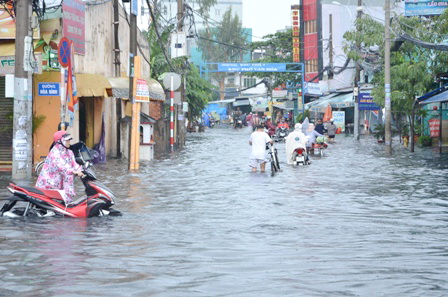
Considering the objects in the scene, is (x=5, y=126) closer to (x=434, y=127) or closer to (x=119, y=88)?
(x=119, y=88)

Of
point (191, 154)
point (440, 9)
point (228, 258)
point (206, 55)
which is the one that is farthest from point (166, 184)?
point (206, 55)

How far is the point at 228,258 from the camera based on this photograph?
31.4 feet

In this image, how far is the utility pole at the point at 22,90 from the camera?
64.6 ft

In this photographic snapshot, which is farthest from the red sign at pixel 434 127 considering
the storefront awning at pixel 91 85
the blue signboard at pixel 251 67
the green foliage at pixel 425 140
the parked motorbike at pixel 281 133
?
the blue signboard at pixel 251 67

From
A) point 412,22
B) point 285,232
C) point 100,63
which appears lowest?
point 285,232

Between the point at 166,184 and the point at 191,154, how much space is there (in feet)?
48.0

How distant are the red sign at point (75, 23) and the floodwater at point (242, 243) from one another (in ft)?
19.6

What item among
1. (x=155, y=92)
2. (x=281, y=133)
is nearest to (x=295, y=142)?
(x=155, y=92)

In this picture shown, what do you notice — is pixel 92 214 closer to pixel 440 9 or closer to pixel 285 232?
pixel 285 232

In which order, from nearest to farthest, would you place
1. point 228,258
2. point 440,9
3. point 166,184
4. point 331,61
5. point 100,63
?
point 228,258 < point 166,184 < point 100,63 < point 440,9 < point 331,61

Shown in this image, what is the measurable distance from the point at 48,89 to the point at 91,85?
14.5 ft

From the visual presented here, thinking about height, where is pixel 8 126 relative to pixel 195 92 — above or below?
below

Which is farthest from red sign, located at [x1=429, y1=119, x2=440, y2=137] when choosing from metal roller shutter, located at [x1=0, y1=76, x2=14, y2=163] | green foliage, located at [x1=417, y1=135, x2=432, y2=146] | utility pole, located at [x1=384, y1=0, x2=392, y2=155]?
metal roller shutter, located at [x1=0, y1=76, x2=14, y2=163]

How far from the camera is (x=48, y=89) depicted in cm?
2145
